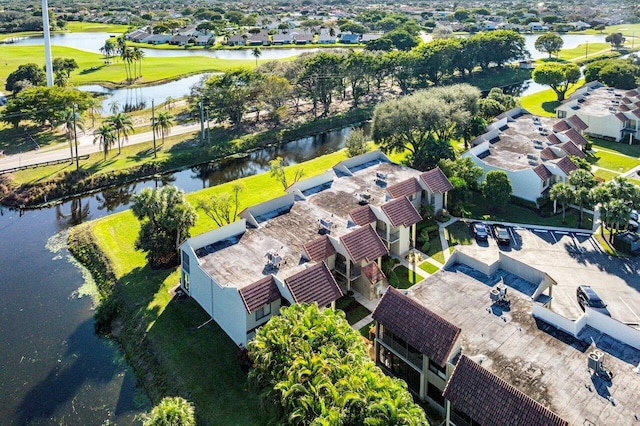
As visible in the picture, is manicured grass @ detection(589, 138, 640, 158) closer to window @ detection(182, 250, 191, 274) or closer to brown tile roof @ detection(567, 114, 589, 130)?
brown tile roof @ detection(567, 114, 589, 130)

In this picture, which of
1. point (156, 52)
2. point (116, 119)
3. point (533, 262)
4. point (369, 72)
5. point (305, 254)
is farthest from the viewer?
point (156, 52)

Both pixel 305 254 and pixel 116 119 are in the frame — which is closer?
pixel 305 254

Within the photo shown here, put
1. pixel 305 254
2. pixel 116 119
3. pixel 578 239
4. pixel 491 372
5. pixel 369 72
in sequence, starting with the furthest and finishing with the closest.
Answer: pixel 369 72 → pixel 116 119 → pixel 578 239 → pixel 305 254 → pixel 491 372

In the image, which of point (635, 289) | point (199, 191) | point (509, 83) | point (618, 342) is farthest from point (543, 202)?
point (509, 83)

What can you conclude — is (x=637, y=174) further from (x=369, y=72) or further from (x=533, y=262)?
(x=369, y=72)

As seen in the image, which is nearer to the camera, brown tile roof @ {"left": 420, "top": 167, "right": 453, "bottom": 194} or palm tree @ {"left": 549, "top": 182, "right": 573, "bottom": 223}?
palm tree @ {"left": 549, "top": 182, "right": 573, "bottom": 223}

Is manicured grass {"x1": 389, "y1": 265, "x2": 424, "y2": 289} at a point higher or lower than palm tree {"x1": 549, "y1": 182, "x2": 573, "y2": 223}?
lower

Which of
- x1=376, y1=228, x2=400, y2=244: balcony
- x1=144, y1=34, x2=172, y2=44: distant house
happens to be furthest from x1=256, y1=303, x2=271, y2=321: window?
x1=144, y1=34, x2=172, y2=44: distant house

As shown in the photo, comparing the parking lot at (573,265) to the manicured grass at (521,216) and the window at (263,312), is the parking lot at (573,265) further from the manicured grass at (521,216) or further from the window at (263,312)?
the window at (263,312)

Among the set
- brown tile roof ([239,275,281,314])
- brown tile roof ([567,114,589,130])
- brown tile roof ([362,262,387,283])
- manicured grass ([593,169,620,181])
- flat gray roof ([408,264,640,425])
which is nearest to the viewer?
flat gray roof ([408,264,640,425])
